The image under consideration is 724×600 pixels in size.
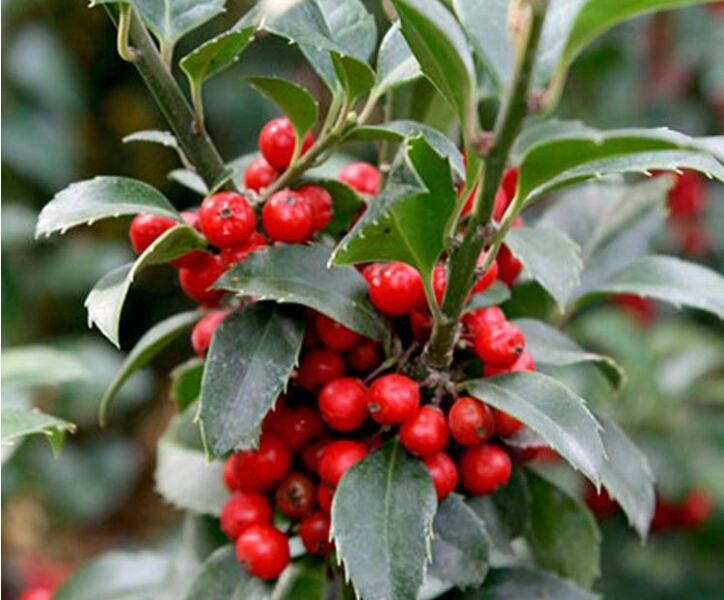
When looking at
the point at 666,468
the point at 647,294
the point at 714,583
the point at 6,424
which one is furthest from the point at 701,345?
the point at 6,424

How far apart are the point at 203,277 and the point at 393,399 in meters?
0.17

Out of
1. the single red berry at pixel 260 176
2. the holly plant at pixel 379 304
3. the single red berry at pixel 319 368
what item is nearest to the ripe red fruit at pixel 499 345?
the holly plant at pixel 379 304

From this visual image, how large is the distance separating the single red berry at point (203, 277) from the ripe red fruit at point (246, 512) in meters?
0.17

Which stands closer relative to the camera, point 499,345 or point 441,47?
point 441,47

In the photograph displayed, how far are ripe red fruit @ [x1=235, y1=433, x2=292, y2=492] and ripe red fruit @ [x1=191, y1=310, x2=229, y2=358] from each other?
0.28 ft

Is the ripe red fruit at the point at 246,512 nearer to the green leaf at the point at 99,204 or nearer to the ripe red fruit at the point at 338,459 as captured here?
the ripe red fruit at the point at 338,459

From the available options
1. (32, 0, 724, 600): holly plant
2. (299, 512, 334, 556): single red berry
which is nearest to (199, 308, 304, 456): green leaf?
(32, 0, 724, 600): holly plant

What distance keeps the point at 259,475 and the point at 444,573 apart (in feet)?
0.53

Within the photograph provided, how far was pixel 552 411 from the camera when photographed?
0.83 meters

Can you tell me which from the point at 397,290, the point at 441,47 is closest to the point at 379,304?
the point at 397,290

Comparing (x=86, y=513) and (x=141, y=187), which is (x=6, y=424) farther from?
(x=86, y=513)

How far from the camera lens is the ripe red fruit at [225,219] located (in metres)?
0.85

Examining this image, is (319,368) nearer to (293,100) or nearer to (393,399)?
(393,399)

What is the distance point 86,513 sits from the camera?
2543 mm
